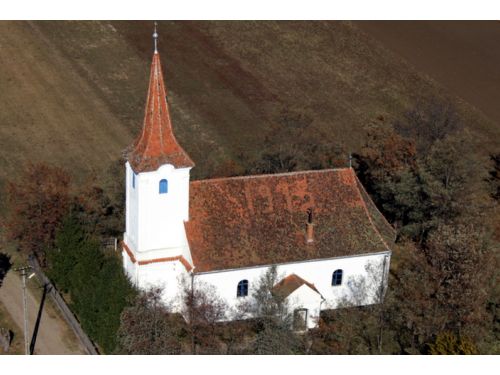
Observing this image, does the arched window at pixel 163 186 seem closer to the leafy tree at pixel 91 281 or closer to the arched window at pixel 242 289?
the leafy tree at pixel 91 281

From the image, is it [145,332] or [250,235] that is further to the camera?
[250,235]

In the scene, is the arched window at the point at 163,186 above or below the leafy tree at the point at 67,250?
above

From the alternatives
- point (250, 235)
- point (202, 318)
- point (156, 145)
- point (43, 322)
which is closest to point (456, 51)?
point (250, 235)

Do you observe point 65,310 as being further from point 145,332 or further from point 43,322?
point 145,332

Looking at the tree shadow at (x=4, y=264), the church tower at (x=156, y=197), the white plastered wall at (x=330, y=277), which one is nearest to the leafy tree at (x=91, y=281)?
the church tower at (x=156, y=197)

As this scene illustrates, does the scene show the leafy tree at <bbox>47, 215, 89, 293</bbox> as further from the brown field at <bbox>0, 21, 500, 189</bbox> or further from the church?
the brown field at <bbox>0, 21, 500, 189</bbox>

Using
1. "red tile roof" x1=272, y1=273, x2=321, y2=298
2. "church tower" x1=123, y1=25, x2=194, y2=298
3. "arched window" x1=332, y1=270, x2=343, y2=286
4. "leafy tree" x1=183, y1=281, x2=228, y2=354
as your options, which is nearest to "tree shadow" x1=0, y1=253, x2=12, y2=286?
"church tower" x1=123, y1=25, x2=194, y2=298
